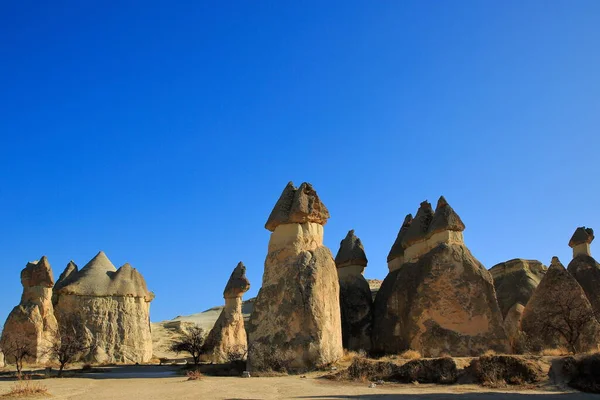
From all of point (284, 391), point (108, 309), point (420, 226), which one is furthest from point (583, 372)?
point (108, 309)

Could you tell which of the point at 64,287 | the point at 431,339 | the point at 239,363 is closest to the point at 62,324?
the point at 64,287

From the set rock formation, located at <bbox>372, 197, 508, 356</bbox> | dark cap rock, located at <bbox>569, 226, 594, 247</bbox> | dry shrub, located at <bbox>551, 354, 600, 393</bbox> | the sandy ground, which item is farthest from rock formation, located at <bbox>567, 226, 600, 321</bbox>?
the sandy ground

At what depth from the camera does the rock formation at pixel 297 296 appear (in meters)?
14.8

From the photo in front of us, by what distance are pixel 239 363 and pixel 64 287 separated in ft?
43.3

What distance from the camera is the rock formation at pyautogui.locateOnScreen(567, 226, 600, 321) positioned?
22.5 meters

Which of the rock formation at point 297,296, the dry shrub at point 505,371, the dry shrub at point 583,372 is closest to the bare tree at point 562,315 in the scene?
the dry shrub at point 505,371

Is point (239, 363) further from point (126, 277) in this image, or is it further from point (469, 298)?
point (126, 277)

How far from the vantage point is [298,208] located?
16.7 m

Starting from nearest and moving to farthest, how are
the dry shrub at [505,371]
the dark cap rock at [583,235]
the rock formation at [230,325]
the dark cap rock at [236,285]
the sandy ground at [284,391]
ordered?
the sandy ground at [284,391], the dry shrub at [505,371], the dark cap rock at [583,235], the rock formation at [230,325], the dark cap rock at [236,285]

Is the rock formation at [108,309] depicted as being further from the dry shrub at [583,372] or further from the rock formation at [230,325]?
the dry shrub at [583,372]

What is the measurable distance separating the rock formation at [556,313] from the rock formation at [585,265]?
5.13 metres

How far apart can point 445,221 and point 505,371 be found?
24.0ft

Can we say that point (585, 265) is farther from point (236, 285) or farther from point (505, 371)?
point (236, 285)

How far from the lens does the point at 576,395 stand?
372 inches
